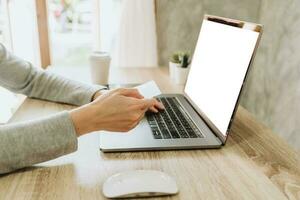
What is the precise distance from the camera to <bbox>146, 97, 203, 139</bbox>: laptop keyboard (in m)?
0.85

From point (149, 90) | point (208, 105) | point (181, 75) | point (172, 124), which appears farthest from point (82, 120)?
point (181, 75)

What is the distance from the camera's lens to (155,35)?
1851 millimetres

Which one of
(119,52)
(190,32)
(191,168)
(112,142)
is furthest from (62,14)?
(191,168)

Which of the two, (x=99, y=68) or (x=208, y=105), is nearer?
(x=208, y=105)

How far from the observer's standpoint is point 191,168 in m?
0.71

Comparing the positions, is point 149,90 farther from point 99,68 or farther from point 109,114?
point 109,114

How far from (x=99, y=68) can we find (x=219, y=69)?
0.56 m

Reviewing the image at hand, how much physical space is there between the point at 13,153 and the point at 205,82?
0.62 metres

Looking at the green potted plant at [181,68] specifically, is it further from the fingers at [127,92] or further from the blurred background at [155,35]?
the fingers at [127,92]

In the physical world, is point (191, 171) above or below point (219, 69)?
below

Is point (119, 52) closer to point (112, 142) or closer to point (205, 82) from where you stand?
point (205, 82)

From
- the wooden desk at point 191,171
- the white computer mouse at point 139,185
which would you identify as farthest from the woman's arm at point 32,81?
the white computer mouse at point 139,185

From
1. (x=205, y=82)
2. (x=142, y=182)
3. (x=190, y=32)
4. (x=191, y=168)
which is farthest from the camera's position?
(x=190, y=32)

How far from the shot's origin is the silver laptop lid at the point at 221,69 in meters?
0.81
